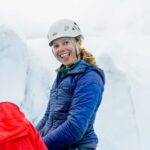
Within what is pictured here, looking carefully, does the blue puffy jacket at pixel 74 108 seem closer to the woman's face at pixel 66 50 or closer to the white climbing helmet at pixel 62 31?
the woman's face at pixel 66 50

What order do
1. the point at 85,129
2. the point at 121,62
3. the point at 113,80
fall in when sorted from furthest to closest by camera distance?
the point at 121,62, the point at 113,80, the point at 85,129

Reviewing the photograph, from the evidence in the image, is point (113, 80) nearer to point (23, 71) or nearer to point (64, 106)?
point (23, 71)

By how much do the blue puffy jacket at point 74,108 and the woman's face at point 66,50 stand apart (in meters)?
0.07

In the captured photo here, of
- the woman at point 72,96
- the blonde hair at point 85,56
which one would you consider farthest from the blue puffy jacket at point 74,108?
the blonde hair at point 85,56

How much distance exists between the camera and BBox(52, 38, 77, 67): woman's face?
2512 mm

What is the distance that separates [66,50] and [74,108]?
39 centimetres

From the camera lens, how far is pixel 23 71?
6.79 m

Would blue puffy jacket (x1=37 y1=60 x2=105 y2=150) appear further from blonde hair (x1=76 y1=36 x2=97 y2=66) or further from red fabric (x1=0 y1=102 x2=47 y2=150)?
red fabric (x1=0 y1=102 x2=47 y2=150)

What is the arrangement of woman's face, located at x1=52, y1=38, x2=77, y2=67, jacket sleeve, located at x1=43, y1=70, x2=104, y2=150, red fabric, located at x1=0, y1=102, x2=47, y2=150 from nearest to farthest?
red fabric, located at x1=0, y1=102, x2=47, y2=150
jacket sleeve, located at x1=43, y1=70, x2=104, y2=150
woman's face, located at x1=52, y1=38, x2=77, y2=67

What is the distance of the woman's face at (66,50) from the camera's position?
2512 mm

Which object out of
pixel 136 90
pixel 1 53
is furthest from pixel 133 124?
pixel 1 53

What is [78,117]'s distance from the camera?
89.4 inches

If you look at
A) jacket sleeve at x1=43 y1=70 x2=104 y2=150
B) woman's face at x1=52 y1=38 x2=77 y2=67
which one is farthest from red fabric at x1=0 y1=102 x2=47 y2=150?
woman's face at x1=52 y1=38 x2=77 y2=67

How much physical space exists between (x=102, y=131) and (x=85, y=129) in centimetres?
448
